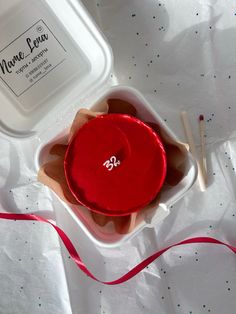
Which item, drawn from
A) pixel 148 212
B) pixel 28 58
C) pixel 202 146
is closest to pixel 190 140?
pixel 202 146

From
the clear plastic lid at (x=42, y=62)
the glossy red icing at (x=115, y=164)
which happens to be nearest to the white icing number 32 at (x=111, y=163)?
the glossy red icing at (x=115, y=164)

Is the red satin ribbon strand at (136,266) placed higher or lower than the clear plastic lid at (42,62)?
lower

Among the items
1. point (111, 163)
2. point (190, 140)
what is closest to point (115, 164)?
point (111, 163)

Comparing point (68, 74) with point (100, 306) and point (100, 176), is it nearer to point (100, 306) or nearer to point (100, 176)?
point (100, 176)

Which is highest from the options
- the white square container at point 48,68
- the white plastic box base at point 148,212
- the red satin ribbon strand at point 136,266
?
the white square container at point 48,68

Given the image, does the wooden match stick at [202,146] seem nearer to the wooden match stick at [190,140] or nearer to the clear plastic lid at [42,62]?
the wooden match stick at [190,140]

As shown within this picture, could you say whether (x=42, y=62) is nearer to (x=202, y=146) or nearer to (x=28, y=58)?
(x=28, y=58)

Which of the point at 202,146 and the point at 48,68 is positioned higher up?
the point at 48,68
